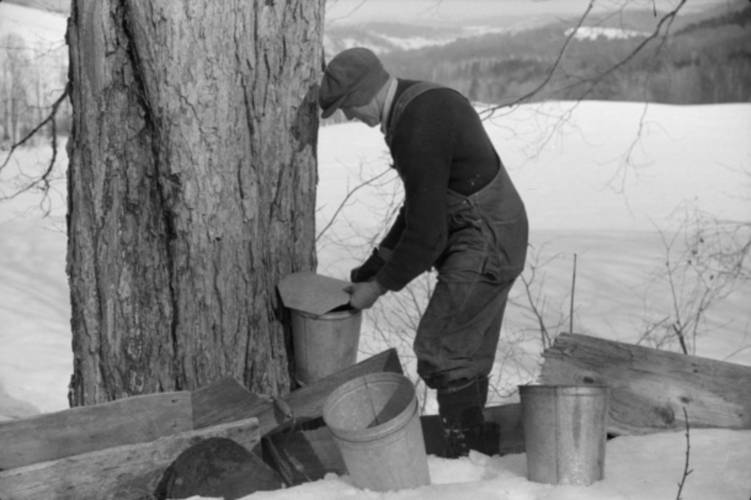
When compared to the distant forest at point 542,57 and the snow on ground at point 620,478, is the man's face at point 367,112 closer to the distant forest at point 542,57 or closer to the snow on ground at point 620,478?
the snow on ground at point 620,478

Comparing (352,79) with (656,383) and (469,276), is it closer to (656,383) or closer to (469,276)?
(469,276)

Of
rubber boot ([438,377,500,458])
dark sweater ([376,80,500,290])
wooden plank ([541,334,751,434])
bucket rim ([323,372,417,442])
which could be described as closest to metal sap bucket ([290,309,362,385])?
dark sweater ([376,80,500,290])

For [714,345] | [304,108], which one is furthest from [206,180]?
[714,345]

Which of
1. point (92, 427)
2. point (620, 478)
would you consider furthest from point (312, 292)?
point (620, 478)

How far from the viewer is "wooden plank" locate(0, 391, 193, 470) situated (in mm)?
3328

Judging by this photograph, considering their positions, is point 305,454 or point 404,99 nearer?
point 404,99

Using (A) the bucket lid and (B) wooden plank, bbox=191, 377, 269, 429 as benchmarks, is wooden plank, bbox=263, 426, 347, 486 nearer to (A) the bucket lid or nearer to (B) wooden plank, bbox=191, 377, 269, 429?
(B) wooden plank, bbox=191, 377, 269, 429

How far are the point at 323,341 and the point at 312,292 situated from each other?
223mm

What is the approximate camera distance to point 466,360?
3.80 metres

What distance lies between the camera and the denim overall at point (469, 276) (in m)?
3.73

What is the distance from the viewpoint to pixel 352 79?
360 centimetres

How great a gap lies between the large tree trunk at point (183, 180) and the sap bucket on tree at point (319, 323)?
0.14 metres

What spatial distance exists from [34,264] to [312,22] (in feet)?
33.9

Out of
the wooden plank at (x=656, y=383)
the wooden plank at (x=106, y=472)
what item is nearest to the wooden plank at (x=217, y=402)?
the wooden plank at (x=106, y=472)
